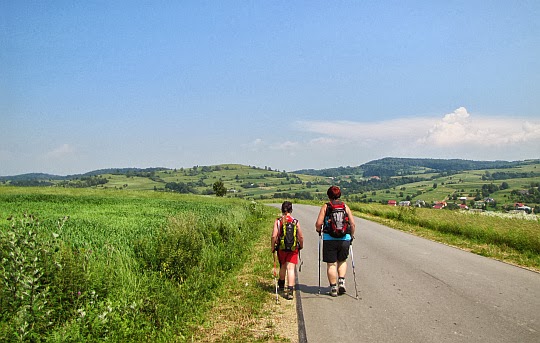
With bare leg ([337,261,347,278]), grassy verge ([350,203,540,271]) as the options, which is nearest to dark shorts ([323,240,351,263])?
bare leg ([337,261,347,278])

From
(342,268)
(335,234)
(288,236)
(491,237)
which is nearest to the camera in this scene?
(335,234)

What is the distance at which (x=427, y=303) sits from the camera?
7.39m

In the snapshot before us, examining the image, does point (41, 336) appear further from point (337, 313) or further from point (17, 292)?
point (337, 313)

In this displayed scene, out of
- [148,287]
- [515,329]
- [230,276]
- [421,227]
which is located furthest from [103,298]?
[421,227]

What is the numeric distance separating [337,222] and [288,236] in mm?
1036

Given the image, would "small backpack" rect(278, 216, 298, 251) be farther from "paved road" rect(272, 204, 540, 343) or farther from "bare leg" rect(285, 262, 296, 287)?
"paved road" rect(272, 204, 540, 343)

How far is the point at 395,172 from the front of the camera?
651 ft

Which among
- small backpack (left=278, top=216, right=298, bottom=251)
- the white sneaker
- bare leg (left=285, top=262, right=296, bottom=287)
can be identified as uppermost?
small backpack (left=278, top=216, right=298, bottom=251)

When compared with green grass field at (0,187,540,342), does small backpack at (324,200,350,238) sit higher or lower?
higher

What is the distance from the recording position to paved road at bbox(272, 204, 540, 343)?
233 inches

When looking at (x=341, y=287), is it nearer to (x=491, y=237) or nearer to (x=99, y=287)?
(x=99, y=287)

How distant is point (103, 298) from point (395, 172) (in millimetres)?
202455

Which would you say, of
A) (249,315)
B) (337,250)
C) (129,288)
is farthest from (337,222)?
(129,288)

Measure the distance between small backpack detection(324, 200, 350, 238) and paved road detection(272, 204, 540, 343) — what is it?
1317mm
